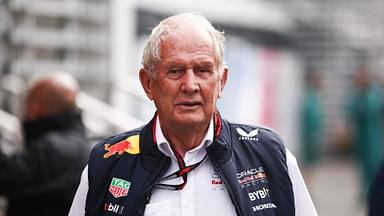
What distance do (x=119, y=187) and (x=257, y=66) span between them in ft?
42.8

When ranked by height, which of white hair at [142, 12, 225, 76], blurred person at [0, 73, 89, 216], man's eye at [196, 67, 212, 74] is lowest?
blurred person at [0, 73, 89, 216]

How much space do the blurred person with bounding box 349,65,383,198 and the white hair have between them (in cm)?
1029

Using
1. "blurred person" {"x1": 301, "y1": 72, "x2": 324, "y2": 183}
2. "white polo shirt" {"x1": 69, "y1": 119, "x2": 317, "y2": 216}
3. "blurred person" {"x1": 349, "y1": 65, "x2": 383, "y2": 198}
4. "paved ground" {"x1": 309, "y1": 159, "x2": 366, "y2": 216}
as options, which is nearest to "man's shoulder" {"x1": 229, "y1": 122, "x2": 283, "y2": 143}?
"white polo shirt" {"x1": 69, "y1": 119, "x2": 317, "y2": 216}

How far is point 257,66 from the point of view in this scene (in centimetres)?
1664

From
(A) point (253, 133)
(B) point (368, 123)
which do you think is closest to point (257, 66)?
(B) point (368, 123)

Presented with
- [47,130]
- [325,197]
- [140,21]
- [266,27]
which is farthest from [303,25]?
[47,130]

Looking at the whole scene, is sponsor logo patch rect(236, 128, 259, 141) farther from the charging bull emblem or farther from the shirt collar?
the charging bull emblem

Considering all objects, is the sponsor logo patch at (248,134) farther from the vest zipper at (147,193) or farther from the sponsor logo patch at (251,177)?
the vest zipper at (147,193)

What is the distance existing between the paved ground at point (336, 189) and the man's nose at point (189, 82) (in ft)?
31.0

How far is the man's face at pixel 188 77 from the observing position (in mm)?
3621

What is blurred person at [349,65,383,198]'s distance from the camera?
1384 cm

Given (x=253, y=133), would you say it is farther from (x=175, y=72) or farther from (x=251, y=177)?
(x=175, y=72)

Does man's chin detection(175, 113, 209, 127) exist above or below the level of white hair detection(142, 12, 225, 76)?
below

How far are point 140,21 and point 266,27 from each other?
5.44m
